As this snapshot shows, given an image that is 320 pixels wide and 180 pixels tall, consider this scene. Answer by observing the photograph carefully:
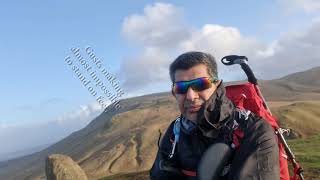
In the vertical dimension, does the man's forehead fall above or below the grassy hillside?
above

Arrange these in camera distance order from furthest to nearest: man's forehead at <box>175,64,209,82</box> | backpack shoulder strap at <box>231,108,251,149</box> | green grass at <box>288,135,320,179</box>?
green grass at <box>288,135,320,179</box>, man's forehead at <box>175,64,209,82</box>, backpack shoulder strap at <box>231,108,251,149</box>

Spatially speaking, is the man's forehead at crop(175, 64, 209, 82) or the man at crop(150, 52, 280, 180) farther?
the man's forehead at crop(175, 64, 209, 82)

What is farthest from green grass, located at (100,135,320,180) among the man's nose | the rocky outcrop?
the man's nose

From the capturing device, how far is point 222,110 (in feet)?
19.7

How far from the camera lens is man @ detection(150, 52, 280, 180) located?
5668 millimetres

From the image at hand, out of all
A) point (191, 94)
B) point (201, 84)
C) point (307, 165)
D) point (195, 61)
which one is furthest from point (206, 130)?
point (307, 165)

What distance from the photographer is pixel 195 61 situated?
6.28m

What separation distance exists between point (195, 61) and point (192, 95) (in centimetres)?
44

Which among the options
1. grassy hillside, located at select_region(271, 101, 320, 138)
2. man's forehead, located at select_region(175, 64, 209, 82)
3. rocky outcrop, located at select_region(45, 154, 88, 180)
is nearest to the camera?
man's forehead, located at select_region(175, 64, 209, 82)

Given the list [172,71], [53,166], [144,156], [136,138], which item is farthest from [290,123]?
[172,71]

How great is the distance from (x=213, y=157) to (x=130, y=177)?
34055mm

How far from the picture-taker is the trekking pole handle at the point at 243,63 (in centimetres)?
686

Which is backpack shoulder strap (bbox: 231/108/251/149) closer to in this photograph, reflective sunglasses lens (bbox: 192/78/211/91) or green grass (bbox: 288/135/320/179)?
reflective sunglasses lens (bbox: 192/78/211/91)

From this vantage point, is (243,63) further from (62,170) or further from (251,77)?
(62,170)
